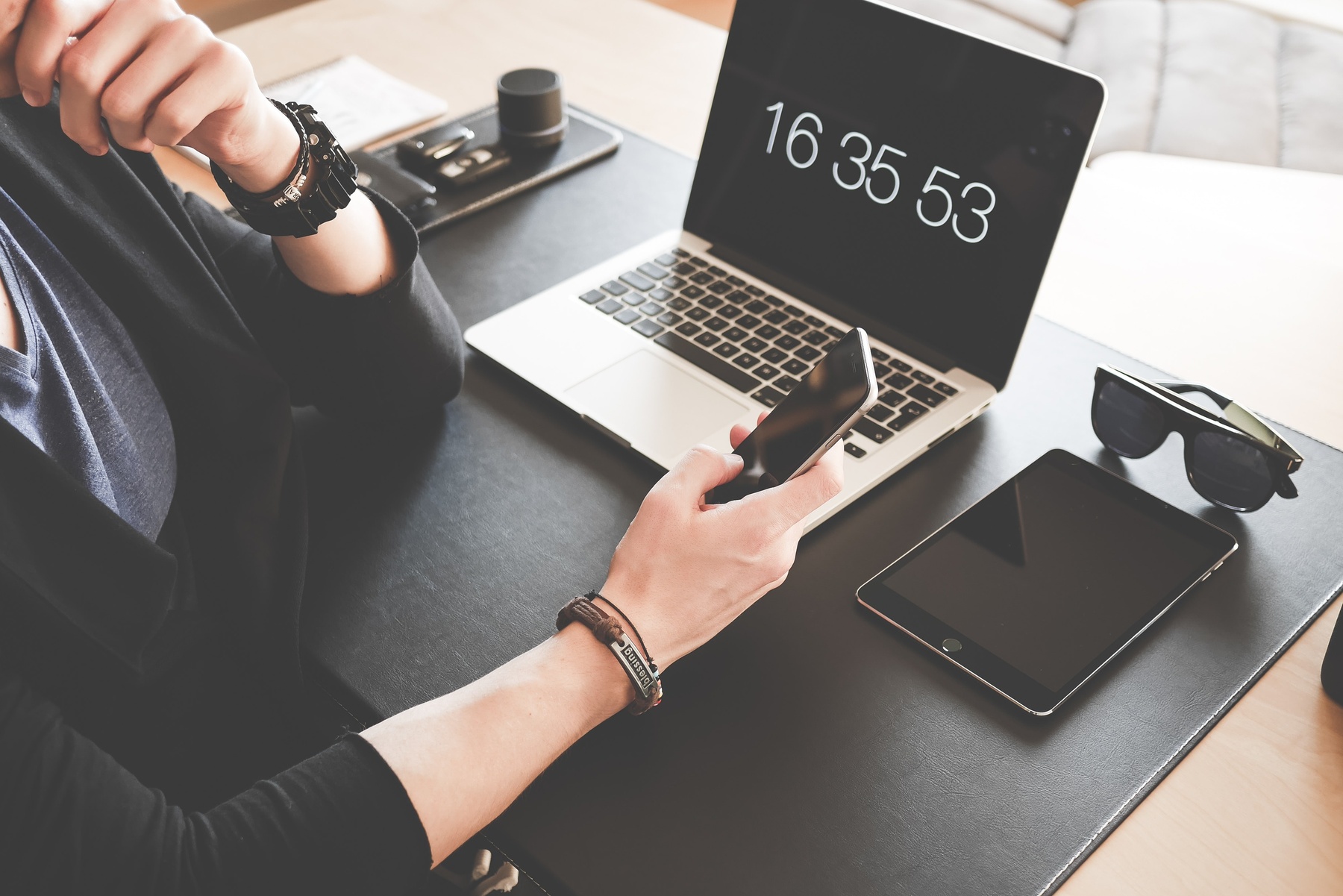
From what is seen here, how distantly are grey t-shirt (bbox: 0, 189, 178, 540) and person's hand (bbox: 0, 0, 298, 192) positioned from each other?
0.13 m

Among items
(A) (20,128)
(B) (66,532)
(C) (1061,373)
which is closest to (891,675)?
(C) (1061,373)

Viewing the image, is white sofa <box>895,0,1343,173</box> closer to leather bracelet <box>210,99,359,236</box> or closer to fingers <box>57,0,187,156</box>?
leather bracelet <box>210,99,359,236</box>

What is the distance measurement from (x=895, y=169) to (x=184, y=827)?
76cm

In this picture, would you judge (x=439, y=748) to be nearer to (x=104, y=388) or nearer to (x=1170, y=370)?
(x=104, y=388)

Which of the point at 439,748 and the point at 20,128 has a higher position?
the point at 20,128

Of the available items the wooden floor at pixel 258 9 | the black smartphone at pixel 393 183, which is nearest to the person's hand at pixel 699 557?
the black smartphone at pixel 393 183

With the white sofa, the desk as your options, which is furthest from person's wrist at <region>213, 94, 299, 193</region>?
the white sofa

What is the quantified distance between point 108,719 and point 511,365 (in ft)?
1.42

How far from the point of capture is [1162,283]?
1.08 meters

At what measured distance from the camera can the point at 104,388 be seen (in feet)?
2.51

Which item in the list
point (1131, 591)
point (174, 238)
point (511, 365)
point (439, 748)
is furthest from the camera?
point (511, 365)

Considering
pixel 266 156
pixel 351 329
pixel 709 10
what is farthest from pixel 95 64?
pixel 709 10

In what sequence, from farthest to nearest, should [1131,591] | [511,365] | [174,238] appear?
[511,365]
[174,238]
[1131,591]

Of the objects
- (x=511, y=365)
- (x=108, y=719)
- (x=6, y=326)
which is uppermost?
(x=6, y=326)
